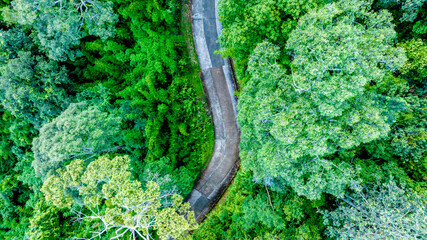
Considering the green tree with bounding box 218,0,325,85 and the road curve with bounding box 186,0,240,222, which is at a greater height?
the green tree with bounding box 218,0,325,85

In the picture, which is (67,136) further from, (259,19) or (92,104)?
(259,19)

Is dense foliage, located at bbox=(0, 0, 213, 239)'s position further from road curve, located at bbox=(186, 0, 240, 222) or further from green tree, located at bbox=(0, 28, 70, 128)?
road curve, located at bbox=(186, 0, 240, 222)

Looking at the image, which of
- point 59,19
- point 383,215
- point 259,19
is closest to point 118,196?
point 59,19

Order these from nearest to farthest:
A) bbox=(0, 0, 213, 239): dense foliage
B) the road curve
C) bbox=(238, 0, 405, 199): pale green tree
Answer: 1. bbox=(238, 0, 405, 199): pale green tree
2. bbox=(0, 0, 213, 239): dense foliage
3. the road curve

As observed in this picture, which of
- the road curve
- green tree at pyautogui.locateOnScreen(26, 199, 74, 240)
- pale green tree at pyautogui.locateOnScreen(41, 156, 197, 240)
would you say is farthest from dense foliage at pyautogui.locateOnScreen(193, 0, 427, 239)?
green tree at pyautogui.locateOnScreen(26, 199, 74, 240)

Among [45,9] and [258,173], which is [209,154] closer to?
[258,173]

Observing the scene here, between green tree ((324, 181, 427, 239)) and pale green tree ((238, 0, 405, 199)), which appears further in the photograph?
green tree ((324, 181, 427, 239))

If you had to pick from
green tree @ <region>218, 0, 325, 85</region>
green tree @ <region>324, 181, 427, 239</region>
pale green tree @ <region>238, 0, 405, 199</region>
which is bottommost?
green tree @ <region>324, 181, 427, 239</region>
